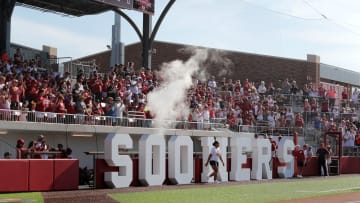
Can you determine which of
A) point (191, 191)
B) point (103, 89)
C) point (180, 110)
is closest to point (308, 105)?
point (180, 110)

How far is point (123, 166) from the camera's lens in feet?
73.0

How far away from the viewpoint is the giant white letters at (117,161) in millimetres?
21781

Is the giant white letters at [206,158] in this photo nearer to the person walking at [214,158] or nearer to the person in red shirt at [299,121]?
the person walking at [214,158]

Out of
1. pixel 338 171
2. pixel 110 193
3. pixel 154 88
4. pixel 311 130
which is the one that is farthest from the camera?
pixel 311 130

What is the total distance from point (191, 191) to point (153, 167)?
11.8ft

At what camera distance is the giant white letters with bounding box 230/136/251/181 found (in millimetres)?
27406

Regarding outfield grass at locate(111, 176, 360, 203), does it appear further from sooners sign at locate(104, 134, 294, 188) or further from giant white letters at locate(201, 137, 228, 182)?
giant white letters at locate(201, 137, 228, 182)

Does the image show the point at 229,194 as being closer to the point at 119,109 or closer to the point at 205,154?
the point at 205,154

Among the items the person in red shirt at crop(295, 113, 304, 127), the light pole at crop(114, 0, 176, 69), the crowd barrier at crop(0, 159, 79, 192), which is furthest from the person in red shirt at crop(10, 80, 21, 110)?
the person in red shirt at crop(295, 113, 304, 127)

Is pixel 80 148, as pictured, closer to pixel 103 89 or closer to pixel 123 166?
pixel 103 89

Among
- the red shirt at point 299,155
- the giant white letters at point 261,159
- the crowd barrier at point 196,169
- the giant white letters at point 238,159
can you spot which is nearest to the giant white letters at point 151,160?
the crowd barrier at point 196,169

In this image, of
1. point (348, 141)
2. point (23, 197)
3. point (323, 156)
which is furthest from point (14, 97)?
point (348, 141)

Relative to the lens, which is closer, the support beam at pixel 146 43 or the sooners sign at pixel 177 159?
the sooners sign at pixel 177 159

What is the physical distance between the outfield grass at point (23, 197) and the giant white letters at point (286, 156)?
14526mm
